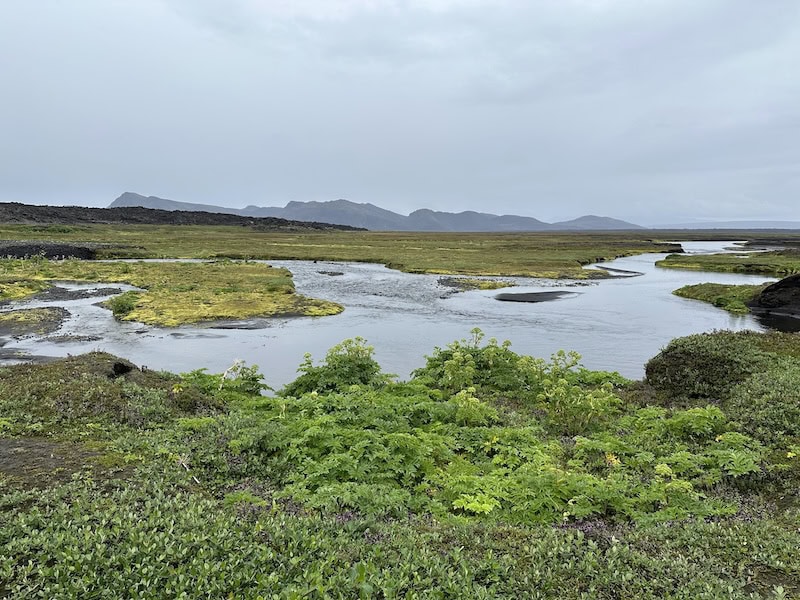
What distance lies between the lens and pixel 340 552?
6465mm

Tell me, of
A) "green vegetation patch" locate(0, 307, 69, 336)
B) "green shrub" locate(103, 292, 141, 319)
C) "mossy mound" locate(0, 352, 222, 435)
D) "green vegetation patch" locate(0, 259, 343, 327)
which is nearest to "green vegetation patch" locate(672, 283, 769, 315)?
"green vegetation patch" locate(0, 259, 343, 327)

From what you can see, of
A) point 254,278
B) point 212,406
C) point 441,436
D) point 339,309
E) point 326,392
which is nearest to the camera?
point 441,436

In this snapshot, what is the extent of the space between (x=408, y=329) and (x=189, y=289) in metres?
22.8

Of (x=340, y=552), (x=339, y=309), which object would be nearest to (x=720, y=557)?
(x=340, y=552)

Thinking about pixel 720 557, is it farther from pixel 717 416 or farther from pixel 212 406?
pixel 212 406

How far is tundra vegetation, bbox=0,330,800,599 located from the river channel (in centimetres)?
709

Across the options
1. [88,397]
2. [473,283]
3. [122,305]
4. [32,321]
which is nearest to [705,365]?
[88,397]

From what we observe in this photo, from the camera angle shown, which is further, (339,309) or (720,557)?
(339,309)

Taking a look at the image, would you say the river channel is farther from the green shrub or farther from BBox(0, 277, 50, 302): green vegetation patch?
BBox(0, 277, 50, 302): green vegetation patch

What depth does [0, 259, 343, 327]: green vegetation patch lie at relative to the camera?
34875mm

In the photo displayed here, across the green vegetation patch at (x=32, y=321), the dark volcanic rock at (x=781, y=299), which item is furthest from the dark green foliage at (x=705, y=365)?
the green vegetation patch at (x=32, y=321)

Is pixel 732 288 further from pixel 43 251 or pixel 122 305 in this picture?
pixel 43 251

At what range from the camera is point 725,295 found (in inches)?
1772

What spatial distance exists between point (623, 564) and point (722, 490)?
4.45 meters
